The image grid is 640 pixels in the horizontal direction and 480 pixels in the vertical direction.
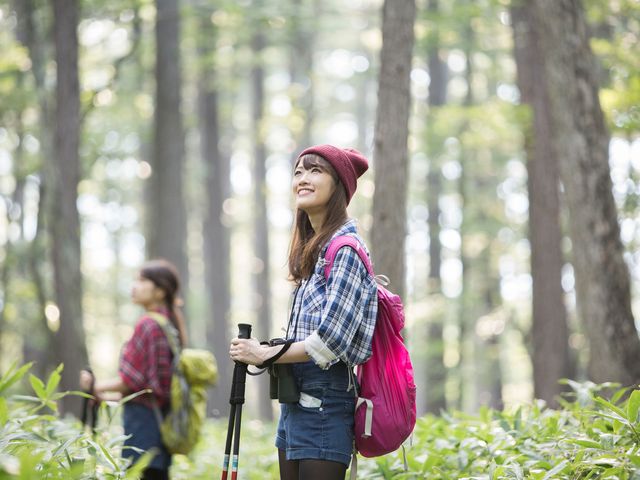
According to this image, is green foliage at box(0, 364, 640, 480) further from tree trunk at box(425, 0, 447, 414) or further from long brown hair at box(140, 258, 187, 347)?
tree trunk at box(425, 0, 447, 414)

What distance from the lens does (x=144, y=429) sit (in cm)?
562

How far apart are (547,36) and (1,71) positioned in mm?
11686

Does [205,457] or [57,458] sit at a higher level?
[57,458]

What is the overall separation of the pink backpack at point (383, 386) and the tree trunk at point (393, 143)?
3678 mm

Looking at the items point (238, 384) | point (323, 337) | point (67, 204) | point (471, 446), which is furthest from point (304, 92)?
point (323, 337)

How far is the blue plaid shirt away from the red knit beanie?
0.84 feet

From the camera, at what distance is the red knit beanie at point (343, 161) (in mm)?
3844

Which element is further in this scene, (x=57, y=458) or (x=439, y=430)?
(x=439, y=430)

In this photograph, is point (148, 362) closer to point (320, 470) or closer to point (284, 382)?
point (284, 382)

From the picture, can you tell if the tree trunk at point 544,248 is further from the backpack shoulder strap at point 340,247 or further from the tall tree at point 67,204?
the backpack shoulder strap at point 340,247

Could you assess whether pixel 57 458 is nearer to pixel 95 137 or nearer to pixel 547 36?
pixel 547 36

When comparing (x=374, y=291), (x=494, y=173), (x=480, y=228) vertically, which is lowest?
(x=374, y=291)

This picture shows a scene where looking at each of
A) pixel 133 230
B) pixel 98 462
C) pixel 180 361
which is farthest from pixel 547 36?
pixel 133 230

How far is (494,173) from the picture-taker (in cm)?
2227
